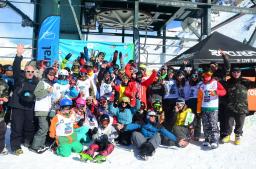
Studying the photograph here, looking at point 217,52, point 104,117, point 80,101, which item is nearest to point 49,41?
point 80,101

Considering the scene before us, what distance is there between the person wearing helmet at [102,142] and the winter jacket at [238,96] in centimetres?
258

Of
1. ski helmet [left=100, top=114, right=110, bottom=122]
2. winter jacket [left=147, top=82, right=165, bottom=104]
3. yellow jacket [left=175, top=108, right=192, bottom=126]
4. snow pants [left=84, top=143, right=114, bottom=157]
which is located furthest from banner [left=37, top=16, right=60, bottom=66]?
yellow jacket [left=175, top=108, right=192, bottom=126]

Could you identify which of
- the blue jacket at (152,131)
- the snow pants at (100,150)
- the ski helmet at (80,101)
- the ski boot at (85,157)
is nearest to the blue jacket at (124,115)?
the blue jacket at (152,131)

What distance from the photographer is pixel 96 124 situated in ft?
24.6

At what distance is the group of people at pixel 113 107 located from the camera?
6.62 meters

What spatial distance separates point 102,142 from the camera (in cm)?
682

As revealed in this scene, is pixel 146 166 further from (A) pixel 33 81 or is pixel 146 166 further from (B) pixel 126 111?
(A) pixel 33 81

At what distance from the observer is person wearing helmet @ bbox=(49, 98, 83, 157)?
263 inches

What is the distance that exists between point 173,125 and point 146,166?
1.42 meters

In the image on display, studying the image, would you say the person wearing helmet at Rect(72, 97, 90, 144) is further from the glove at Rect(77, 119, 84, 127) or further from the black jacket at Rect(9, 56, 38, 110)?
the black jacket at Rect(9, 56, 38, 110)

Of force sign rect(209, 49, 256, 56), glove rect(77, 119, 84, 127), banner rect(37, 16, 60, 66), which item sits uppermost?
banner rect(37, 16, 60, 66)

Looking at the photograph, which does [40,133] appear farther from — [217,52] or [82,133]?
[217,52]

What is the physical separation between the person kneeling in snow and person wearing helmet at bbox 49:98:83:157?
1.17m

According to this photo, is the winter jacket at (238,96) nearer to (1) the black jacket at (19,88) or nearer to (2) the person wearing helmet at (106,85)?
(2) the person wearing helmet at (106,85)
